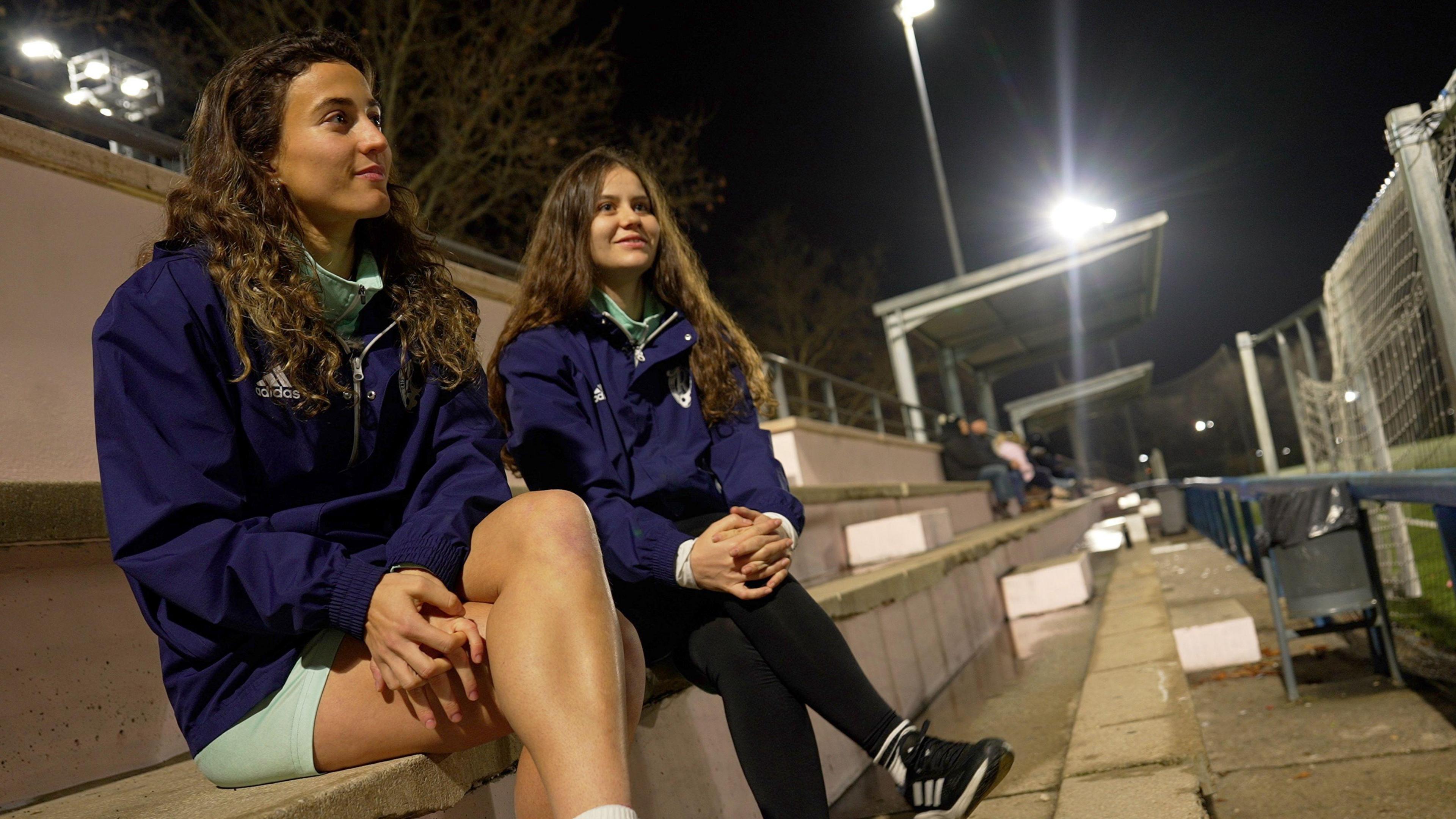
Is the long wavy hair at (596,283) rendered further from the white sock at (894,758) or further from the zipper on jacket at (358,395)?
the white sock at (894,758)

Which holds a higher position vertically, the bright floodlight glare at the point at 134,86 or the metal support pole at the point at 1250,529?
the bright floodlight glare at the point at 134,86

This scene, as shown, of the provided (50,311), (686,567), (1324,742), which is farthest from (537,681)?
(1324,742)

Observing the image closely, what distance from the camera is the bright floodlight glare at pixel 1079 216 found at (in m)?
15.3

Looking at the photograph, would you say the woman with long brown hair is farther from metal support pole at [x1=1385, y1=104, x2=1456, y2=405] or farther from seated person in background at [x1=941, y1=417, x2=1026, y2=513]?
seated person in background at [x1=941, y1=417, x2=1026, y2=513]

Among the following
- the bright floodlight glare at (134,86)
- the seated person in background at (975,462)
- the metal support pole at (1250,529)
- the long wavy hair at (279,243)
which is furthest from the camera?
the seated person in background at (975,462)

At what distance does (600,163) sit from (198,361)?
5.02 ft

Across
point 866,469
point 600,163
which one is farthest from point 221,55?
point 600,163

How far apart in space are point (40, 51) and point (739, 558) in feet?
32.9

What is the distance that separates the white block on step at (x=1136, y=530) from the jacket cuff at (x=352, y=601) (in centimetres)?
1351

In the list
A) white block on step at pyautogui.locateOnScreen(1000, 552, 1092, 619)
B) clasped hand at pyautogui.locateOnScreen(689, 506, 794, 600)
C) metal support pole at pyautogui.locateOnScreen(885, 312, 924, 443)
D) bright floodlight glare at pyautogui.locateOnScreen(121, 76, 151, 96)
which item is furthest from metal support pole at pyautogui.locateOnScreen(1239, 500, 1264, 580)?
bright floodlight glare at pyautogui.locateOnScreen(121, 76, 151, 96)

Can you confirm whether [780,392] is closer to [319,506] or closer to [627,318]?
[627,318]

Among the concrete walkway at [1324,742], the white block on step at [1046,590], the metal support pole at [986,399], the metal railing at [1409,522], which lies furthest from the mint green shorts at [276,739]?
the metal support pole at [986,399]

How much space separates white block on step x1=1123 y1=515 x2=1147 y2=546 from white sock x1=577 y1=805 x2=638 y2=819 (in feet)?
44.0

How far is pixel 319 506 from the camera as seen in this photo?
5.17ft
